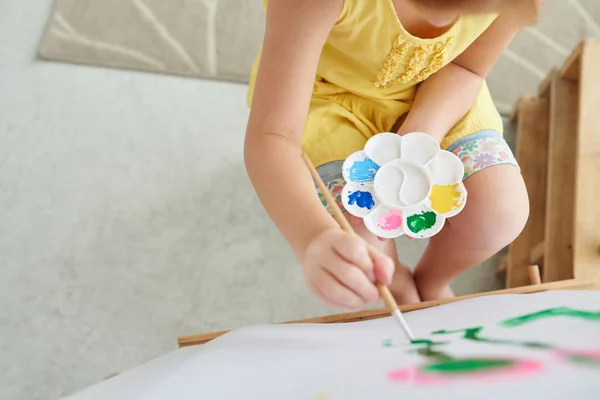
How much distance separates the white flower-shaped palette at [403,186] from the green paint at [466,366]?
21cm

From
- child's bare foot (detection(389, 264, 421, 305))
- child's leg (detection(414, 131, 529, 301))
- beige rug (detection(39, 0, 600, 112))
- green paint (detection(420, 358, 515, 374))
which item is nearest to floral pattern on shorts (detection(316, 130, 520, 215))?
child's leg (detection(414, 131, 529, 301))

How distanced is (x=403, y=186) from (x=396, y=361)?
0.25 m

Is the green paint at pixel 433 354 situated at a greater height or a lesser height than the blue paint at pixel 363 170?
lesser

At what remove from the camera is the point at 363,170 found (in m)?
0.63

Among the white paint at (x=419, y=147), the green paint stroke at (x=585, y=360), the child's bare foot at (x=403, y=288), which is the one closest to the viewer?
the green paint stroke at (x=585, y=360)

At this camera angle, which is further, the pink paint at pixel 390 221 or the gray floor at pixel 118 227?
the gray floor at pixel 118 227

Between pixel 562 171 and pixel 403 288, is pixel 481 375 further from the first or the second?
pixel 562 171

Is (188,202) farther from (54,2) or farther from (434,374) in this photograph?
(434,374)

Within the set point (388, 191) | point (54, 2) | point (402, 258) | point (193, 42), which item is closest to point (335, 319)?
point (388, 191)

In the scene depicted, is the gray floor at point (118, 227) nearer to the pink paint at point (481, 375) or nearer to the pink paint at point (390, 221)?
the pink paint at point (390, 221)

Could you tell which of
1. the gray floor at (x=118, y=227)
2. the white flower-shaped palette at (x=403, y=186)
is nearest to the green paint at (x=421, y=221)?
the white flower-shaped palette at (x=403, y=186)

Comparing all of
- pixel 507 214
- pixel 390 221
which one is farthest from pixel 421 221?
pixel 507 214

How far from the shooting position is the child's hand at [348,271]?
0.44 m

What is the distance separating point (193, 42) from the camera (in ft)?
3.73
